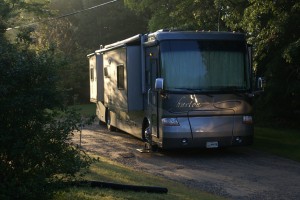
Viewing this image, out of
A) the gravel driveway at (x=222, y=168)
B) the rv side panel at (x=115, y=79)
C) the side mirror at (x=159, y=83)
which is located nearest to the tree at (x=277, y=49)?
the gravel driveway at (x=222, y=168)

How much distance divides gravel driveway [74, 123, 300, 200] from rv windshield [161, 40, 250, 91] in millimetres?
1904

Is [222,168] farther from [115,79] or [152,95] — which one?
[115,79]

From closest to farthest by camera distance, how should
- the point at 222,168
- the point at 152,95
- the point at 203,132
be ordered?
the point at 222,168 < the point at 203,132 < the point at 152,95

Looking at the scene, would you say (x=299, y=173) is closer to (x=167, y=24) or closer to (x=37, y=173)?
(x=37, y=173)

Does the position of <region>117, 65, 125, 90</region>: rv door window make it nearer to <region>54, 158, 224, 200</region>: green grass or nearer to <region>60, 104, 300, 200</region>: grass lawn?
<region>60, 104, 300, 200</region>: grass lawn

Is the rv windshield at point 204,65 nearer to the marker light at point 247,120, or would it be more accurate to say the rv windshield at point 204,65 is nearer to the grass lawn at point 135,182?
the marker light at point 247,120

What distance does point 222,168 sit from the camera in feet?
41.2

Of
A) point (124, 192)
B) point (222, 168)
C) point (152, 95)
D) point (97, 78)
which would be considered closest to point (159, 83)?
point (152, 95)

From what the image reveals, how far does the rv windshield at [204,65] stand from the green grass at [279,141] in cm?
229

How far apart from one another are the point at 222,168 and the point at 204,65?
112 inches

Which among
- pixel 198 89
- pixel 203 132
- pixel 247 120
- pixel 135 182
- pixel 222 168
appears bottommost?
pixel 222 168

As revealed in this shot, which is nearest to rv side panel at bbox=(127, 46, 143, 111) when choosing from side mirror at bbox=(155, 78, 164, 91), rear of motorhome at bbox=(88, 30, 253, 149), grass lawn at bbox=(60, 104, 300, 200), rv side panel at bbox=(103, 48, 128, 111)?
rv side panel at bbox=(103, 48, 128, 111)

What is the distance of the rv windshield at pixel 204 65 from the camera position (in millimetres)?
13703

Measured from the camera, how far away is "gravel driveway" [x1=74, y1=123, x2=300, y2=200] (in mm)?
10117
